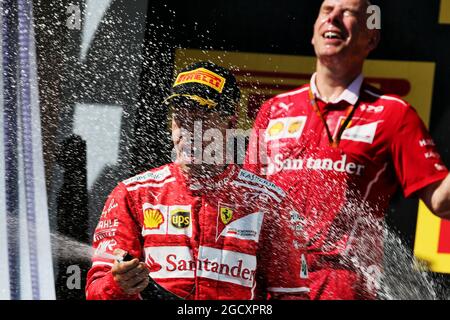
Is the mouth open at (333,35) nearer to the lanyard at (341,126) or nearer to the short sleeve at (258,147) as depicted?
the lanyard at (341,126)

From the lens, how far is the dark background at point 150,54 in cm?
310

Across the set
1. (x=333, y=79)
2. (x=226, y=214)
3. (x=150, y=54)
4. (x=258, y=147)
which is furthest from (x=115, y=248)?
(x=150, y=54)

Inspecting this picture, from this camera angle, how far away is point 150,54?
3145 mm

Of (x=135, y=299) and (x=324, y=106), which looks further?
(x=324, y=106)

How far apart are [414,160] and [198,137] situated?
83 centimetres

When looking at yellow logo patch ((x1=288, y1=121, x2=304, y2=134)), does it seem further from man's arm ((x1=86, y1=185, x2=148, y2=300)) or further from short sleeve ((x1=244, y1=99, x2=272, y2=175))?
man's arm ((x1=86, y1=185, x2=148, y2=300))

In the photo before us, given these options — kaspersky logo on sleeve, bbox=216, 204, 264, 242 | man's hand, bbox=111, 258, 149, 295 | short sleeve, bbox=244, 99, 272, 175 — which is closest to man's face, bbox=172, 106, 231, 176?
kaspersky logo on sleeve, bbox=216, 204, 264, 242

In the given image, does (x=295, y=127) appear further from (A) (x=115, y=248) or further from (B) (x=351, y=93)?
(A) (x=115, y=248)

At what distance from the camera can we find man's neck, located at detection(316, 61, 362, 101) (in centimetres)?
281

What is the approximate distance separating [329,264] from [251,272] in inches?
21.2

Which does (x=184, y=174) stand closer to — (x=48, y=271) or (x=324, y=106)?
(x=324, y=106)

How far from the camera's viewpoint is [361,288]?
99.3 inches
